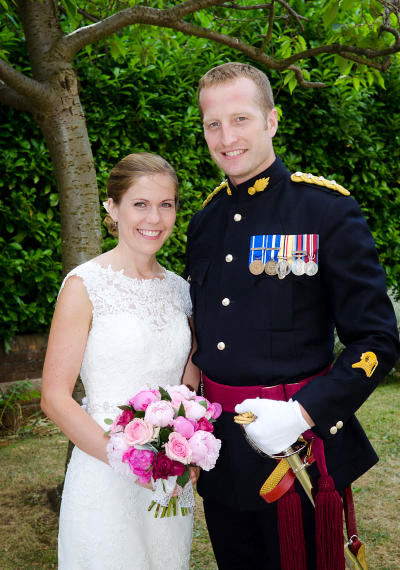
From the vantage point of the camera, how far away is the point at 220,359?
1984 mm

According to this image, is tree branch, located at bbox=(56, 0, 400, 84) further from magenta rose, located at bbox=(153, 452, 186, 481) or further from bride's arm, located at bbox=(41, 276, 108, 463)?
magenta rose, located at bbox=(153, 452, 186, 481)

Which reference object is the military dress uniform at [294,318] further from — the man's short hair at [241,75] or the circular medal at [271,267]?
the man's short hair at [241,75]

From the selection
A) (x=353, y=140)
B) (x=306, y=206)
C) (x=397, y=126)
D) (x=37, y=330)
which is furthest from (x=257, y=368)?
(x=397, y=126)

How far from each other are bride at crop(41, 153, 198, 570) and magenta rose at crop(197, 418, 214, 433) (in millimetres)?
368

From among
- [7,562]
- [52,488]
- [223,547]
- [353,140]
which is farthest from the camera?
[353,140]

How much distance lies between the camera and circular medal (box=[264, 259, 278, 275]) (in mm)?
1939

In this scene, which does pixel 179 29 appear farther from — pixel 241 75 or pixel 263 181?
pixel 263 181

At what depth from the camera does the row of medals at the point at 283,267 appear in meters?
1.89

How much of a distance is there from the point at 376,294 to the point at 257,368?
0.45 m

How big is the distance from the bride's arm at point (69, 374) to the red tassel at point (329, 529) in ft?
2.36

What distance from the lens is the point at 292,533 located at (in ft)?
5.84

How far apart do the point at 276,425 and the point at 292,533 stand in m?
0.36

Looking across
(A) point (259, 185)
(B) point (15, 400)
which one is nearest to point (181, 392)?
(A) point (259, 185)

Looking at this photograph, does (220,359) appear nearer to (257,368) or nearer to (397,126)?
(257,368)
